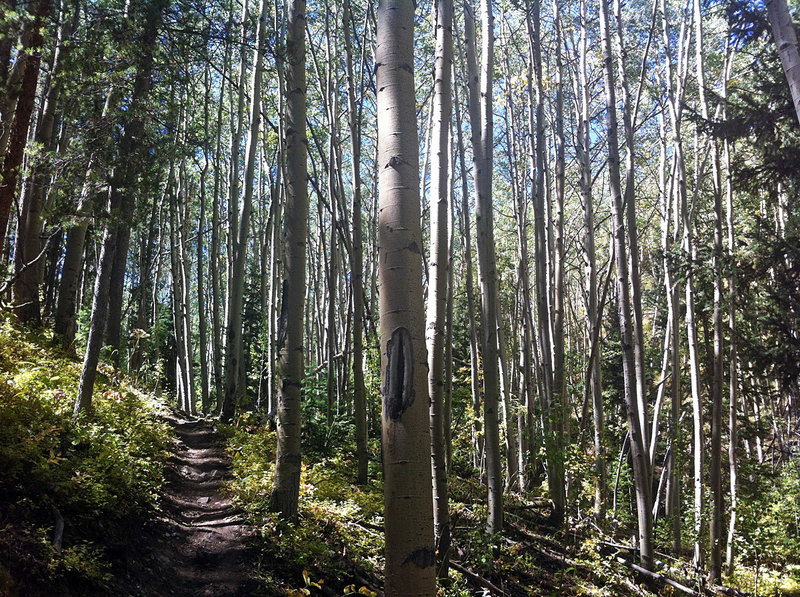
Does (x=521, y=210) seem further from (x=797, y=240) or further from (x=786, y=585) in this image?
(x=786, y=585)

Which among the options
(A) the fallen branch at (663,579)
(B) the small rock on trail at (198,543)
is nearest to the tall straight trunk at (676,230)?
(A) the fallen branch at (663,579)

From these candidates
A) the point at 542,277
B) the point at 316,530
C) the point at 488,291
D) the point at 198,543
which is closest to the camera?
the point at 198,543

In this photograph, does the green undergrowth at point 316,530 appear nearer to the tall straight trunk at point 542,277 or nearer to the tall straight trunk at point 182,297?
the tall straight trunk at point 542,277

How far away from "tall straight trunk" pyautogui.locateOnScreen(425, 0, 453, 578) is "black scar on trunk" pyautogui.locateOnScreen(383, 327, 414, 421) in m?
2.33

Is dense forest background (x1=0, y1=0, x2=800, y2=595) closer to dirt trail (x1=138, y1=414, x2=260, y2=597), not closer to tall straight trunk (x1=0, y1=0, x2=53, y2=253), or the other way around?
tall straight trunk (x1=0, y1=0, x2=53, y2=253)

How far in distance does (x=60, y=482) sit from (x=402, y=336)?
3.40m

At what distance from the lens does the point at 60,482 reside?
391 centimetres

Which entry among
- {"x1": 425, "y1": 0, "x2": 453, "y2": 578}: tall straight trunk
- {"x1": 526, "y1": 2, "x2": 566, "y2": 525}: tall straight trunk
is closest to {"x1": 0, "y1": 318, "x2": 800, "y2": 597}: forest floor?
{"x1": 526, "y1": 2, "x2": 566, "y2": 525}: tall straight trunk

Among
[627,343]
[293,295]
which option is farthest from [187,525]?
[627,343]

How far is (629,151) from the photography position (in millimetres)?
7641

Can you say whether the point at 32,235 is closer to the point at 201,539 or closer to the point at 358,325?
the point at 358,325

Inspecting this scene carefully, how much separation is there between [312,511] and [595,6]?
12934 millimetres

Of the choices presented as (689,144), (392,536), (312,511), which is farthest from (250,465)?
(689,144)

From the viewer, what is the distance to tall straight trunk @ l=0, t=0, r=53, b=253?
16.9 ft
